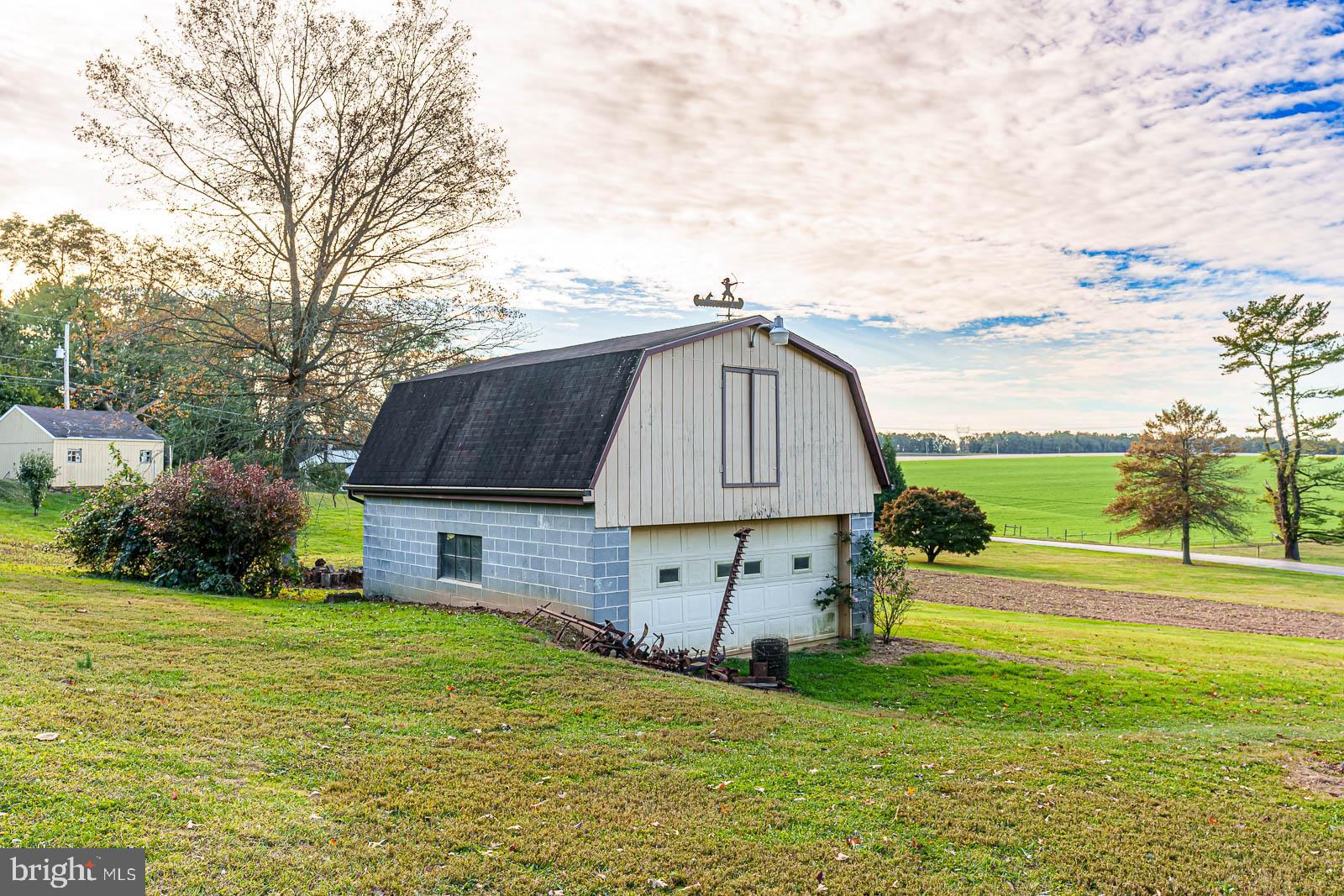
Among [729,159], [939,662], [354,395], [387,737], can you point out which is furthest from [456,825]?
[354,395]

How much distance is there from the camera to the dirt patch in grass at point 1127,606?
21.7 metres

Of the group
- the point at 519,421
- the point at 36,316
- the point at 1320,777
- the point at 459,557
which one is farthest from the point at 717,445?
the point at 36,316

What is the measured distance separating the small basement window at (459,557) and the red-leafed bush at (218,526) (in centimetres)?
353

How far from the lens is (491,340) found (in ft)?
73.5

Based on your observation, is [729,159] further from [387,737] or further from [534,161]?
[387,737]

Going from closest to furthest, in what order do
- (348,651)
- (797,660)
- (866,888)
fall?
(866,888) → (348,651) → (797,660)

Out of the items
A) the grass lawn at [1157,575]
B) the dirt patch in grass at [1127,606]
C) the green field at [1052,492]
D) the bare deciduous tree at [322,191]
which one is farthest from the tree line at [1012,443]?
the bare deciduous tree at [322,191]

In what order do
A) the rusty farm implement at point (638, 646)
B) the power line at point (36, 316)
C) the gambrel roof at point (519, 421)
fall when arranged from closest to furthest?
the rusty farm implement at point (638, 646)
the gambrel roof at point (519, 421)
the power line at point (36, 316)

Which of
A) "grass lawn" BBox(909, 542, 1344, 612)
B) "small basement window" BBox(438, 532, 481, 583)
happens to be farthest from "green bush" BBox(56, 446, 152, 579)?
"grass lawn" BBox(909, 542, 1344, 612)

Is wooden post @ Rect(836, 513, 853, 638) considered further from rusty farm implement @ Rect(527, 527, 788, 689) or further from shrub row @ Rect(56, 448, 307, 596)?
shrub row @ Rect(56, 448, 307, 596)

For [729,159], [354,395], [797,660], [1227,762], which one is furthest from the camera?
[354,395]

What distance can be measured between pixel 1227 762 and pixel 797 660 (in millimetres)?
7301

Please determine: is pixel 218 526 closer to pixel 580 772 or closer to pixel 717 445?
pixel 717 445

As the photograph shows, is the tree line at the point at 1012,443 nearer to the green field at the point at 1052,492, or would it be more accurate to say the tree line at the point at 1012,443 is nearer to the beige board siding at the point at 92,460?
the green field at the point at 1052,492
